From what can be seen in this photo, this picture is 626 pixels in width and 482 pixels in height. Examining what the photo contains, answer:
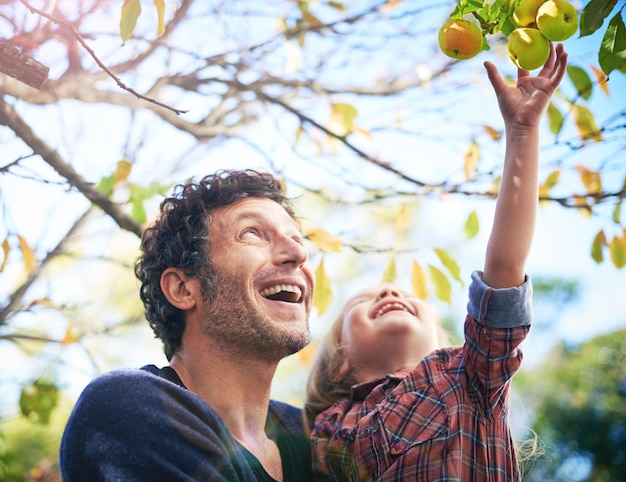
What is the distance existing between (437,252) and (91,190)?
106 cm

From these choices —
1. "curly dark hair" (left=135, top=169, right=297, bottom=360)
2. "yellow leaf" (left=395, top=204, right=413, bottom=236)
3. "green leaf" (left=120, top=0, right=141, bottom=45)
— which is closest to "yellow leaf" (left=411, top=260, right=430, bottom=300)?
"yellow leaf" (left=395, top=204, right=413, bottom=236)

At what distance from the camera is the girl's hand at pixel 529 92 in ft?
4.41

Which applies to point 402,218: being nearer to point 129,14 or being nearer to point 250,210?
point 250,210

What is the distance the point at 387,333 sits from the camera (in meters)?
1.89

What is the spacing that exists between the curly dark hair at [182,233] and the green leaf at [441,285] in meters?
0.48

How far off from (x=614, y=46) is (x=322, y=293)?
1.09 metres

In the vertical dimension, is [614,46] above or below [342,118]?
below

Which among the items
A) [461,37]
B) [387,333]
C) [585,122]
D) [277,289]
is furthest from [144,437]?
[585,122]

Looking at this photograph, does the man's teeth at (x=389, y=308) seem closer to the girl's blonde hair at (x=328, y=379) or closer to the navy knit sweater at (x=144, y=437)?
the girl's blonde hair at (x=328, y=379)

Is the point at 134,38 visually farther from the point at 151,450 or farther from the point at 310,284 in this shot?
the point at 151,450

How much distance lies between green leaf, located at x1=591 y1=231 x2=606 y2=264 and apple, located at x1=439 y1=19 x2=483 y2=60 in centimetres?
115

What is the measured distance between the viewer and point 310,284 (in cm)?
184

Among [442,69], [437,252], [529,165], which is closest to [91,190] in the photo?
[437,252]

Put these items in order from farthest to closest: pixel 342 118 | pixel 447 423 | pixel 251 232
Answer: pixel 342 118 < pixel 251 232 < pixel 447 423
